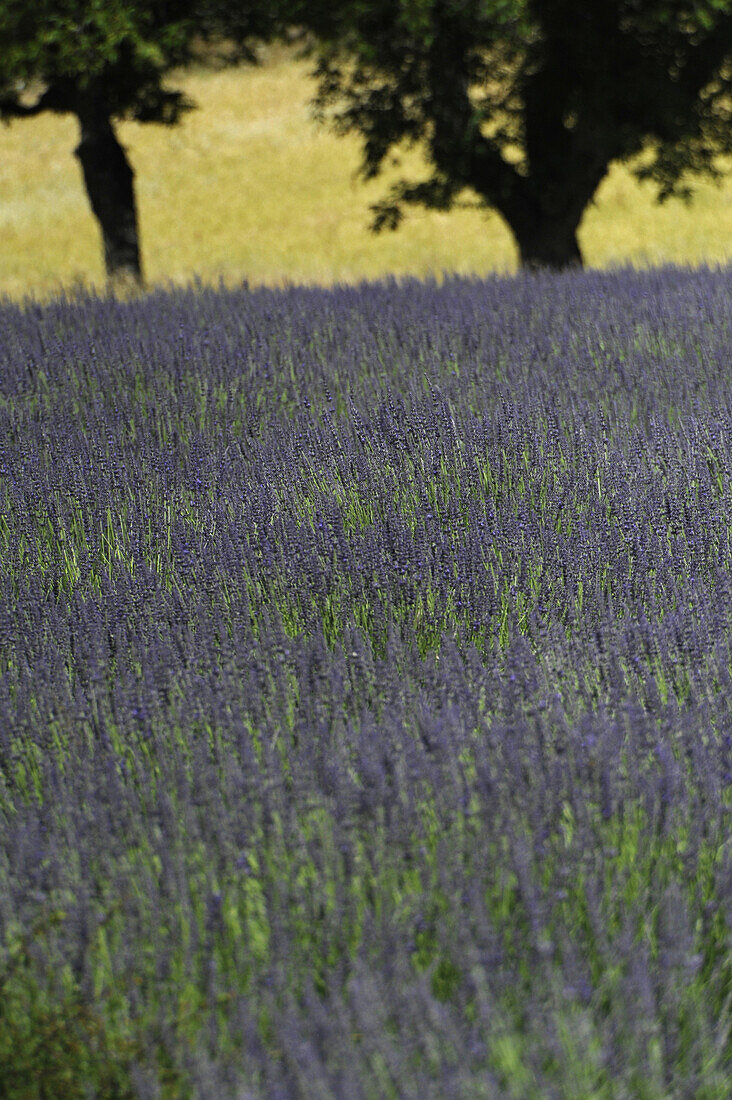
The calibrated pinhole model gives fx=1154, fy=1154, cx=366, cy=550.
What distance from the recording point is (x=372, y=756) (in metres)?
2.16

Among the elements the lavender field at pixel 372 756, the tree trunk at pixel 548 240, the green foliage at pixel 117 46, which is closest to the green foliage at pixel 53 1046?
the lavender field at pixel 372 756

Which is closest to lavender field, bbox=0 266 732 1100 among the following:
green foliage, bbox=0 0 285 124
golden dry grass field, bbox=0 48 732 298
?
Answer: green foliage, bbox=0 0 285 124

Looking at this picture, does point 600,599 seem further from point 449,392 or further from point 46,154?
point 46,154

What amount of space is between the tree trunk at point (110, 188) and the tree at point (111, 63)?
11 mm

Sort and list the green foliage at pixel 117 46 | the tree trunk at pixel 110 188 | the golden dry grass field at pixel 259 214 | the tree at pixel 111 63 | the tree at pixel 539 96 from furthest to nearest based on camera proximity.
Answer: the golden dry grass field at pixel 259 214 < the tree trunk at pixel 110 188 < the tree at pixel 539 96 < the tree at pixel 111 63 < the green foliage at pixel 117 46

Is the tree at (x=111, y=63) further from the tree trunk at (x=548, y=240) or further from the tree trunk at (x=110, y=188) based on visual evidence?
the tree trunk at (x=548, y=240)

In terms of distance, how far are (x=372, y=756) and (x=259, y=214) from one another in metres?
29.1

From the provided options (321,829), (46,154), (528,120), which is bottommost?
(321,829)

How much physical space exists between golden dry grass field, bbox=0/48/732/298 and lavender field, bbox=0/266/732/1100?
13.4 meters

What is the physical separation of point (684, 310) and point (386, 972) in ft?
19.1

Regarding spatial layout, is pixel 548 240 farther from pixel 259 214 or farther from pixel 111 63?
pixel 259 214

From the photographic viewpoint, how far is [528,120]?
12570 millimetres

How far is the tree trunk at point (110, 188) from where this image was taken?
12.9 m

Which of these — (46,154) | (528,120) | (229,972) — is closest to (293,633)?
(229,972)
